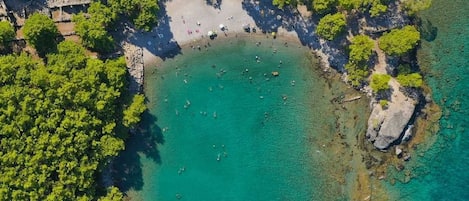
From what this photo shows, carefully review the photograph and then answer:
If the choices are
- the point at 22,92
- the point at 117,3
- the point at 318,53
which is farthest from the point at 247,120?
the point at 22,92

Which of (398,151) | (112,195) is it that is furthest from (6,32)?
(398,151)

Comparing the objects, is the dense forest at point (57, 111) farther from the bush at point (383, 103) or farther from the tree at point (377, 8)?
the tree at point (377, 8)

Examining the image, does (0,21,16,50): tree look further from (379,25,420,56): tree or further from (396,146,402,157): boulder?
(396,146,402,157): boulder

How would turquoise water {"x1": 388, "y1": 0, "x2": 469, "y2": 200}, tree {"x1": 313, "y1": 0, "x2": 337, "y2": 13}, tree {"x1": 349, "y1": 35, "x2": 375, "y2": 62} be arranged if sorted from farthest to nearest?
turquoise water {"x1": 388, "y1": 0, "x2": 469, "y2": 200}, tree {"x1": 349, "y1": 35, "x2": 375, "y2": 62}, tree {"x1": 313, "y1": 0, "x2": 337, "y2": 13}

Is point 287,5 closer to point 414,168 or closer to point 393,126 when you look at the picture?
point 393,126

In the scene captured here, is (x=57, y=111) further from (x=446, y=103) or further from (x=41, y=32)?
(x=446, y=103)

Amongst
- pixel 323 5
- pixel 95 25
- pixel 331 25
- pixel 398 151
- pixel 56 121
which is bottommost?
pixel 398 151

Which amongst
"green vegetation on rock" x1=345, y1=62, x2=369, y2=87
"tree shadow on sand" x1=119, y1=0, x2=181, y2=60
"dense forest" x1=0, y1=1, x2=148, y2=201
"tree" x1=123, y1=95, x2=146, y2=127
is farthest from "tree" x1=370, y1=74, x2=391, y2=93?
"dense forest" x1=0, y1=1, x2=148, y2=201
